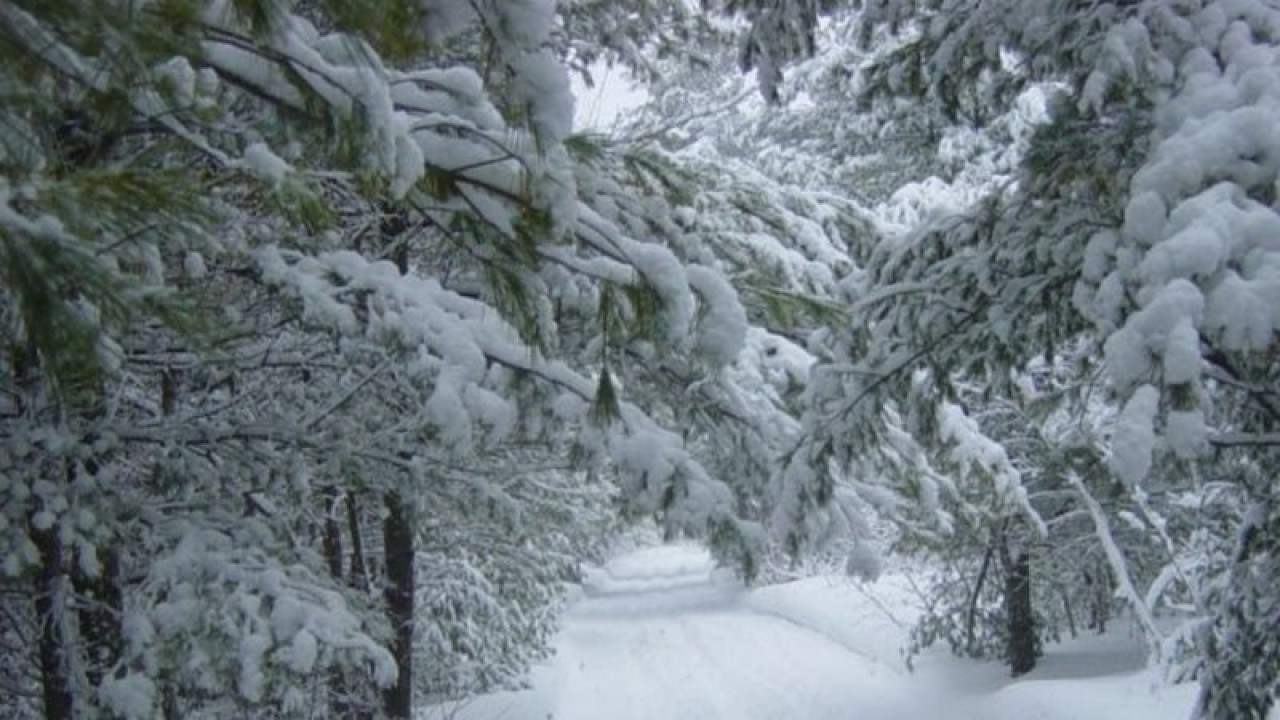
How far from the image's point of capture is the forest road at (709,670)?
1393 centimetres

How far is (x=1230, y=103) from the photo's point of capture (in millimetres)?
3439

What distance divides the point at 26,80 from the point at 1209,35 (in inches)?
145

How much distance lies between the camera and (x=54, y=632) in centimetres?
441

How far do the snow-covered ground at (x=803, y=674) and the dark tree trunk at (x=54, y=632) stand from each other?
15.8 ft

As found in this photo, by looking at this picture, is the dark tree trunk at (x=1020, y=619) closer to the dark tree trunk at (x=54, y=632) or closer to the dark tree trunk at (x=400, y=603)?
the dark tree trunk at (x=400, y=603)

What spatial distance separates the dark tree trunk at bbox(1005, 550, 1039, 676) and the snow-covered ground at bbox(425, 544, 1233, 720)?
0.74 ft

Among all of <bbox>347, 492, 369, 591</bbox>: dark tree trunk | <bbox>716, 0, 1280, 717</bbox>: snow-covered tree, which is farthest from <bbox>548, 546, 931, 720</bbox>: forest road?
<bbox>716, 0, 1280, 717</bbox>: snow-covered tree

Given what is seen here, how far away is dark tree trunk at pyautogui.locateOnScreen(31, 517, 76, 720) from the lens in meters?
4.36

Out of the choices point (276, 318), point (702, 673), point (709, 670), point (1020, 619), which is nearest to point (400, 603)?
point (276, 318)

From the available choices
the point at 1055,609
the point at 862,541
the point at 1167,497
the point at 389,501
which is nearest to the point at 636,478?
the point at 862,541

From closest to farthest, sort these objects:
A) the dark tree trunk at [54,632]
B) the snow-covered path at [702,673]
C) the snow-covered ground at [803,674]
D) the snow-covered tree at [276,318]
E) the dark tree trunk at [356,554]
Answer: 1. the snow-covered tree at [276,318]
2. the dark tree trunk at [54,632]
3. the dark tree trunk at [356,554]
4. the snow-covered ground at [803,674]
5. the snow-covered path at [702,673]

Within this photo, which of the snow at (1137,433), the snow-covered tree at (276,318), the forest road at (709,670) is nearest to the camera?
the snow-covered tree at (276,318)

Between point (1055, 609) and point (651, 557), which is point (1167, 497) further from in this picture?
point (651, 557)

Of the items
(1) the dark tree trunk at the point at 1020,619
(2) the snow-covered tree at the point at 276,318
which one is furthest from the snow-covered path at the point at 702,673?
(2) the snow-covered tree at the point at 276,318
